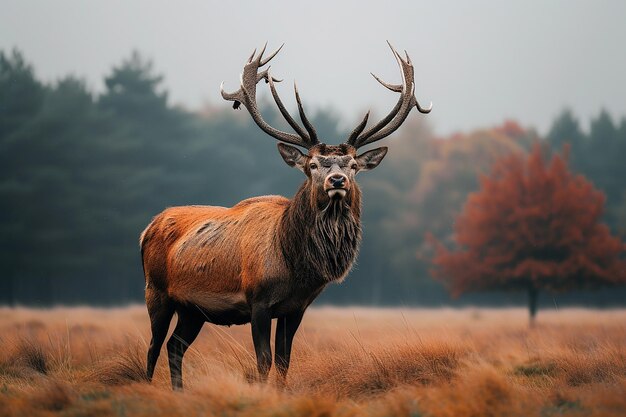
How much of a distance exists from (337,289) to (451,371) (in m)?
35.6

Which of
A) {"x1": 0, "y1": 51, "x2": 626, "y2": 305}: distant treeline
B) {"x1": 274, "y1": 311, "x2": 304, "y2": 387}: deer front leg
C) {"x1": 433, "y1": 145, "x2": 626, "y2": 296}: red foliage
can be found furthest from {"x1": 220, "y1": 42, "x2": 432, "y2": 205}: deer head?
{"x1": 0, "y1": 51, "x2": 626, "y2": 305}: distant treeline

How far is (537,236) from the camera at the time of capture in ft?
72.5

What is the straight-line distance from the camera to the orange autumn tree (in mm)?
21719

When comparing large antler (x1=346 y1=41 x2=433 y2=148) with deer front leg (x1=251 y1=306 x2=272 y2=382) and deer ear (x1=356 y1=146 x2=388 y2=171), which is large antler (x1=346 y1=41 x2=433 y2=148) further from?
deer front leg (x1=251 y1=306 x2=272 y2=382)

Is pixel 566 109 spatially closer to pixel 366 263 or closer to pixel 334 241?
pixel 366 263

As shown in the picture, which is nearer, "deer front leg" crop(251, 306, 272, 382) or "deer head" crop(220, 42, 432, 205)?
"deer front leg" crop(251, 306, 272, 382)

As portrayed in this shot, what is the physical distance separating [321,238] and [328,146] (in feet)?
2.93

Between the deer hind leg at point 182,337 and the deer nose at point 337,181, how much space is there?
241cm

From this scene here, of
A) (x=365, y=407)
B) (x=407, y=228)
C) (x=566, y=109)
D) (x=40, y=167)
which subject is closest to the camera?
(x=365, y=407)

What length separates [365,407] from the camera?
6.45m

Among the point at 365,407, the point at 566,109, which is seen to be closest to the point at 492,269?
the point at 365,407

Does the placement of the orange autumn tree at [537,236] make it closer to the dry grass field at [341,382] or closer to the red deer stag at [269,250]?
the dry grass field at [341,382]

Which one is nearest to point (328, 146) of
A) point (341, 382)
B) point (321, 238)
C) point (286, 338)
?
point (321, 238)

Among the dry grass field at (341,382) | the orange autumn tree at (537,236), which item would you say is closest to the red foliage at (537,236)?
the orange autumn tree at (537,236)
